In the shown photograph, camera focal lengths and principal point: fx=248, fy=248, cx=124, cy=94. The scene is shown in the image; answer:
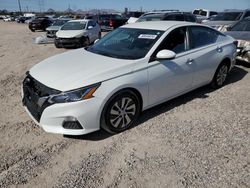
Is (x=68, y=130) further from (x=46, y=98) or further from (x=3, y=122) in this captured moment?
(x=3, y=122)

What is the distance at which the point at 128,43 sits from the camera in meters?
4.28

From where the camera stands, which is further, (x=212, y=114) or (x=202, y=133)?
(x=212, y=114)

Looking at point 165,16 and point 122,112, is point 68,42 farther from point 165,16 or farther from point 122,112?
point 122,112

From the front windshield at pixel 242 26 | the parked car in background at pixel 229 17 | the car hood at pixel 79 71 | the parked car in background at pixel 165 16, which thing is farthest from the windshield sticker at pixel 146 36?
the parked car in background at pixel 229 17

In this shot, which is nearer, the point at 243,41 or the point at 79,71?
the point at 79,71

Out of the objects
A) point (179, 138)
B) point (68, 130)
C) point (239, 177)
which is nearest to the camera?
point (239, 177)

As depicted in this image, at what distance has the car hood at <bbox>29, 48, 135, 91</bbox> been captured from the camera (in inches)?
129

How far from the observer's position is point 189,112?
441 centimetres

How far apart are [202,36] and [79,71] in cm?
270

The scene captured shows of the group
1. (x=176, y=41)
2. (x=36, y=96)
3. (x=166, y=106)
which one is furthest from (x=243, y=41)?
(x=36, y=96)

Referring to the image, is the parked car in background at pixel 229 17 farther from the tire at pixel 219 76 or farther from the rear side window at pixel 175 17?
the tire at pixel 219 76

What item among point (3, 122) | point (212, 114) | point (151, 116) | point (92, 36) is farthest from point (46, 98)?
point (92, 36)

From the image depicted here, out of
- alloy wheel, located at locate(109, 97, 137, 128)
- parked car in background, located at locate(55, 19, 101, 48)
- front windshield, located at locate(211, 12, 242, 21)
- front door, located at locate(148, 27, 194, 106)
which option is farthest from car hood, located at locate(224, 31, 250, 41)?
parked car in background, located at locate(55, 19, 101, 48)

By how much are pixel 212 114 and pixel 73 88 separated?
2.51 metres
